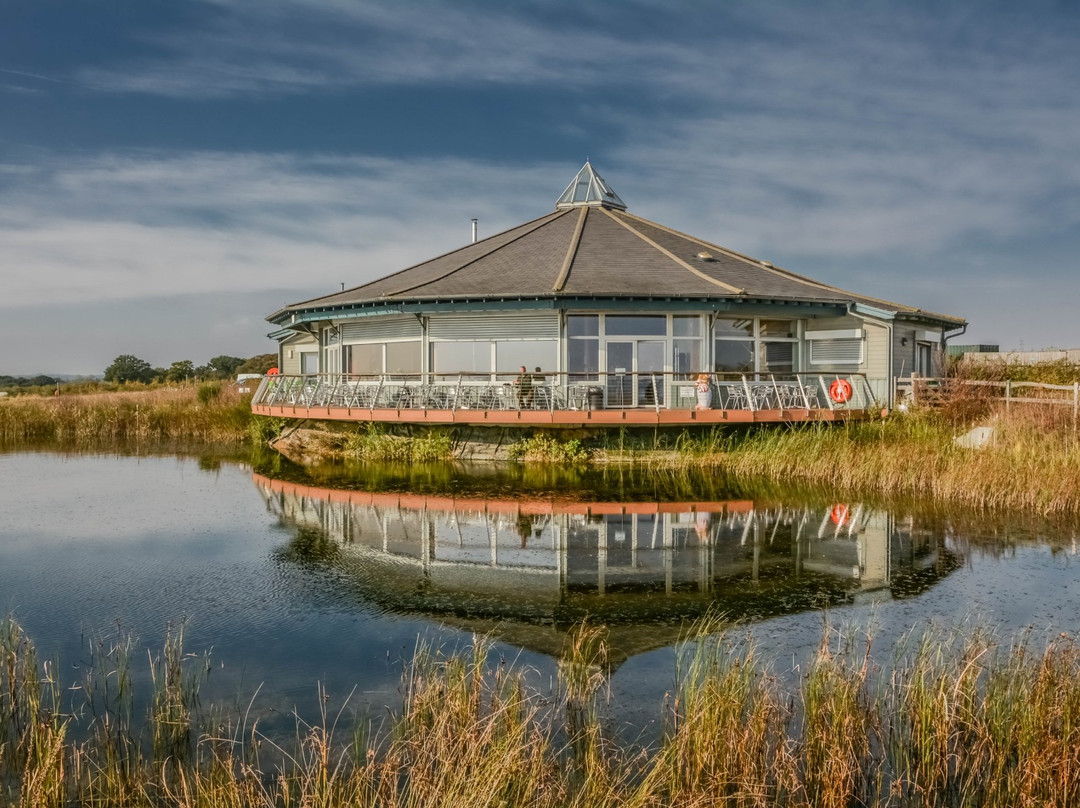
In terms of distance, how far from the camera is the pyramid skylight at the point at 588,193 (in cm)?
3119

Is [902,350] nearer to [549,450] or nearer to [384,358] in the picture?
[549,450]

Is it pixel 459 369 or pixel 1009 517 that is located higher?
pixel 459 369

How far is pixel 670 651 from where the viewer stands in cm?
720

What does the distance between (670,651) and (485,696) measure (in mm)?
1976

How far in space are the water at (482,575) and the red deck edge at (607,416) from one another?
3117mm

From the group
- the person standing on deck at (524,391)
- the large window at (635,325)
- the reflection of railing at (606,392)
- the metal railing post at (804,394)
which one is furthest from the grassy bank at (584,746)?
the large window at (635,325)

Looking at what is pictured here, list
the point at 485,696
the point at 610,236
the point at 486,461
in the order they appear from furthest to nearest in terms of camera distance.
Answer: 1. the point at 610,236
2. the point at 486,461
3. the point at 485,696

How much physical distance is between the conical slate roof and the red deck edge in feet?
10.9

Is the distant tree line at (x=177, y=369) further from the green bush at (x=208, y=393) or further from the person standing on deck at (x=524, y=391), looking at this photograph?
the person standing on deck at (x=524, y=391)

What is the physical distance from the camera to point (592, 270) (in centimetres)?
2331

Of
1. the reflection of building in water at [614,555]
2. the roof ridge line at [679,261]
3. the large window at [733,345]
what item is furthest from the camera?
the large window at [733,345]

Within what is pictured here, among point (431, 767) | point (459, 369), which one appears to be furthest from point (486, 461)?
point (431, 767)

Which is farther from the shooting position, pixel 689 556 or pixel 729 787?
pixel 689 556

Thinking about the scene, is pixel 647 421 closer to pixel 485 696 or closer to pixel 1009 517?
pixel 1009 517
